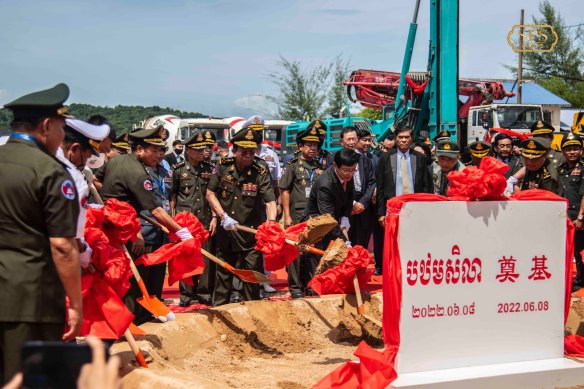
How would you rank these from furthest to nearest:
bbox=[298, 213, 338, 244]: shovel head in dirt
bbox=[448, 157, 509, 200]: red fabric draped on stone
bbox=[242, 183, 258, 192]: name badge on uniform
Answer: bbox=[242, 183, 258, 192]: name badge on uniform, bbox=[298, 213, 338, 244]: shovel head in dirt, bbox=[448, 157, 509, 200]: red fabric draped on stone

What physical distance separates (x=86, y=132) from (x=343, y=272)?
337 cm

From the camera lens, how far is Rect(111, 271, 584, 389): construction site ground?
6.24 m

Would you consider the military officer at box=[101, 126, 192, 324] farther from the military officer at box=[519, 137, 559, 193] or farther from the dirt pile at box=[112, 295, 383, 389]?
the military officer at box=[519, 137, 559, 193]

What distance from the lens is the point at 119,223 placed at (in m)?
6.04

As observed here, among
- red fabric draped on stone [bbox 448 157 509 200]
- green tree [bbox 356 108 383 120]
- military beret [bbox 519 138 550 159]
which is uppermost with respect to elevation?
green tree [bbox 356 108 383 120]

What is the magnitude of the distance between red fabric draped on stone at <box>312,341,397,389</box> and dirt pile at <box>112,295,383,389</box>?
0.83m

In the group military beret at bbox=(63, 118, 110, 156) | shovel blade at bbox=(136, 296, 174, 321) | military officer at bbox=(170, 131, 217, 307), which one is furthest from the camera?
military officer at bbox=(170, 131, 217, 307)

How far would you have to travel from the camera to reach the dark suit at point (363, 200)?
997 cm

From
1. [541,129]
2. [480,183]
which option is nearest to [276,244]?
[480,183]

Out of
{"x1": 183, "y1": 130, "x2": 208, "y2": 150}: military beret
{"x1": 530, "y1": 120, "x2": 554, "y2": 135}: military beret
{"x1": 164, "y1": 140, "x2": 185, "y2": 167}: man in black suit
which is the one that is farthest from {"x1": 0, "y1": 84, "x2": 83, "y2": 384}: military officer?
{"x1": 164, "y1": 140, "x2": 185, "y2": 167}: man in black suit

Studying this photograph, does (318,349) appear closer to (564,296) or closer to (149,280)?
(149,280)

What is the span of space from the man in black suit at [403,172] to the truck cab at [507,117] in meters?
14.1

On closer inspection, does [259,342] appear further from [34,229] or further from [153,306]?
→ [34,229]

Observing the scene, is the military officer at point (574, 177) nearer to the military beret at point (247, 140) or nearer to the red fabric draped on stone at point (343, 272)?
the red fabric draped on stone at point (343, 272)
